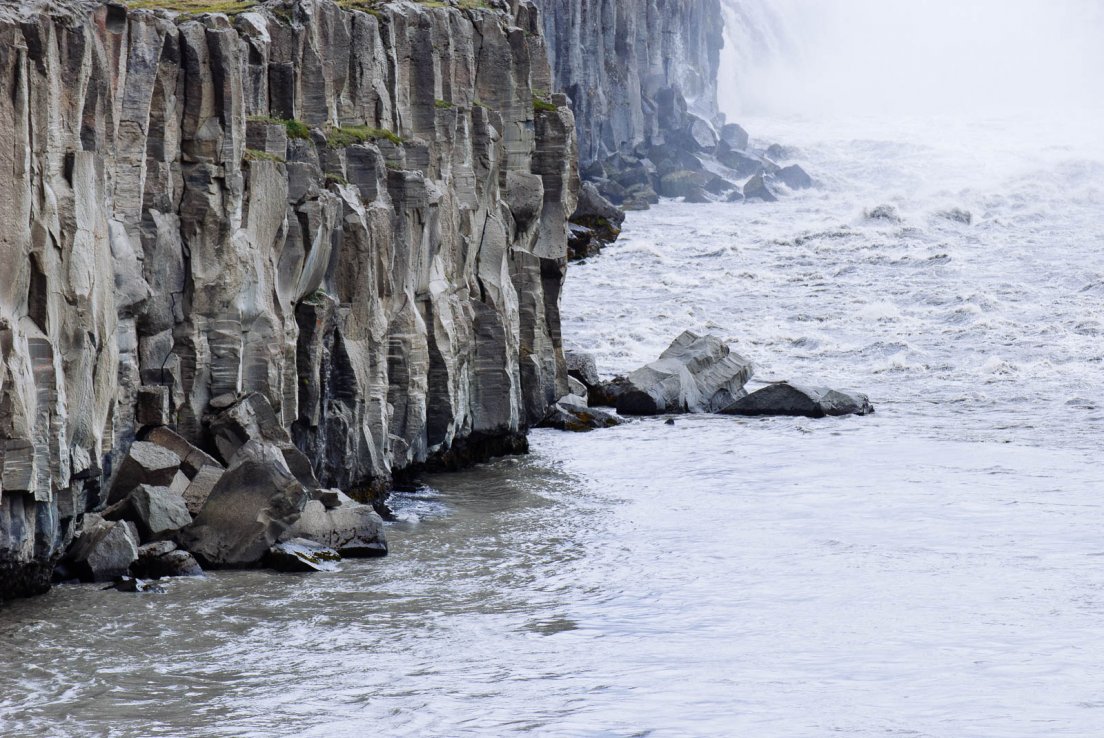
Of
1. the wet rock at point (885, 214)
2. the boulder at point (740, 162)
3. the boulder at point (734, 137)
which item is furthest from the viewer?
the boulder at point (734, 137)

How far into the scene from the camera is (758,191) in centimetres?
9288

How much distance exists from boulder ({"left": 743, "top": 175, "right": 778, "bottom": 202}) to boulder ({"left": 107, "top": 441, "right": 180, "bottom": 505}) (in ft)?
239

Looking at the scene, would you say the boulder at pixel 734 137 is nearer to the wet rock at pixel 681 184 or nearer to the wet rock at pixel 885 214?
the wet rock at pixel 681 184

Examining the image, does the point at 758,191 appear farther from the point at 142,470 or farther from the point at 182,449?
the point at 142,470

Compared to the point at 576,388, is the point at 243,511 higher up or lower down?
lower down

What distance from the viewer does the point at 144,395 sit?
2262 centimetres

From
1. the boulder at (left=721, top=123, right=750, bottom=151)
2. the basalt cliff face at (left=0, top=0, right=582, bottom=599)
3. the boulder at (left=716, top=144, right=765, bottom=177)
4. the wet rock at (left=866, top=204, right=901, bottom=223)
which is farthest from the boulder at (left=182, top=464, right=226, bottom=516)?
the boulder at (left=721, top=123, right=750, bottom=151)

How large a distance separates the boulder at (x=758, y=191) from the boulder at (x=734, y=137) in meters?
17.6

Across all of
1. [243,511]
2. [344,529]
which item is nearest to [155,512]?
[243,511]

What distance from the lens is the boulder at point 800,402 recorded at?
39.9 m

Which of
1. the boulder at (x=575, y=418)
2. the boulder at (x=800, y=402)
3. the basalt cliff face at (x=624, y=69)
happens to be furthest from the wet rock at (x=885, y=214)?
the boulder at (x=575, y=418)

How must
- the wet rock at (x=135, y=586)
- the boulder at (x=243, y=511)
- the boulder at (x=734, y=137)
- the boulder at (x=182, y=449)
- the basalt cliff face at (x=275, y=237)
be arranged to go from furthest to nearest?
the boulder at (x=734, y=137), the boulder at (x=182, y=449), the boulder at (x=243, y=511), the wet rock at (x=135, y=586), the basalt cliff face at (x=275, y=237)

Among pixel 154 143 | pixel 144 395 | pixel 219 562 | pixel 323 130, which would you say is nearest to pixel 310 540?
pixel 219 562

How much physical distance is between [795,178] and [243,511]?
80154 millimetres
